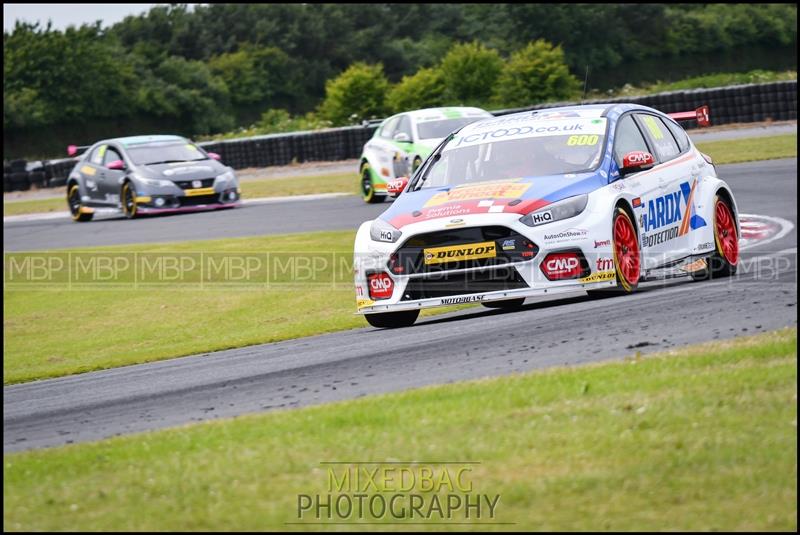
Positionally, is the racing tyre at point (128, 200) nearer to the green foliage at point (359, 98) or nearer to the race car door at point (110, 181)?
the race car door at point (110, 181)

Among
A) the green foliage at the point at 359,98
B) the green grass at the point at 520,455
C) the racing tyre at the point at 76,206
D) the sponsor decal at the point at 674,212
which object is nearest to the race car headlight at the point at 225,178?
the racing tyre at the point at 76,206

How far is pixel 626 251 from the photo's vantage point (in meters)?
9.66

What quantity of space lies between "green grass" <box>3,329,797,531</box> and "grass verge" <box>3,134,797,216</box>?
17474mm

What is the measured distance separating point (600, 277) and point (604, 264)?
0.32ft

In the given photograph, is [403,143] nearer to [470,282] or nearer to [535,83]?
[470,282]

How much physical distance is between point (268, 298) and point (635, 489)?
31.7ft

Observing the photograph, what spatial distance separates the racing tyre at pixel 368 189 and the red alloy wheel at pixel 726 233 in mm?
11004

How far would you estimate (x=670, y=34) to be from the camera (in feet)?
241

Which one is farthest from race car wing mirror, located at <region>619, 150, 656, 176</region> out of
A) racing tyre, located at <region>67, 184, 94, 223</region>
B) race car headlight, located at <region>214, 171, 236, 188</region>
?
racing tyre, located at <region>67, 184, 94, 223</region>

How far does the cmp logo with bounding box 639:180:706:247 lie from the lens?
1000cm

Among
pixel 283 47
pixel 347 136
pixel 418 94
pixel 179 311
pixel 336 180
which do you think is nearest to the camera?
pixel 179 311

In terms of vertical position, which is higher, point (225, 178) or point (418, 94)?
point (418, 94)

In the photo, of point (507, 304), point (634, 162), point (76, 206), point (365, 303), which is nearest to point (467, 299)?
point (365, 303)

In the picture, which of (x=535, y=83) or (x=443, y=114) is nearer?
(x=443, y=114)
